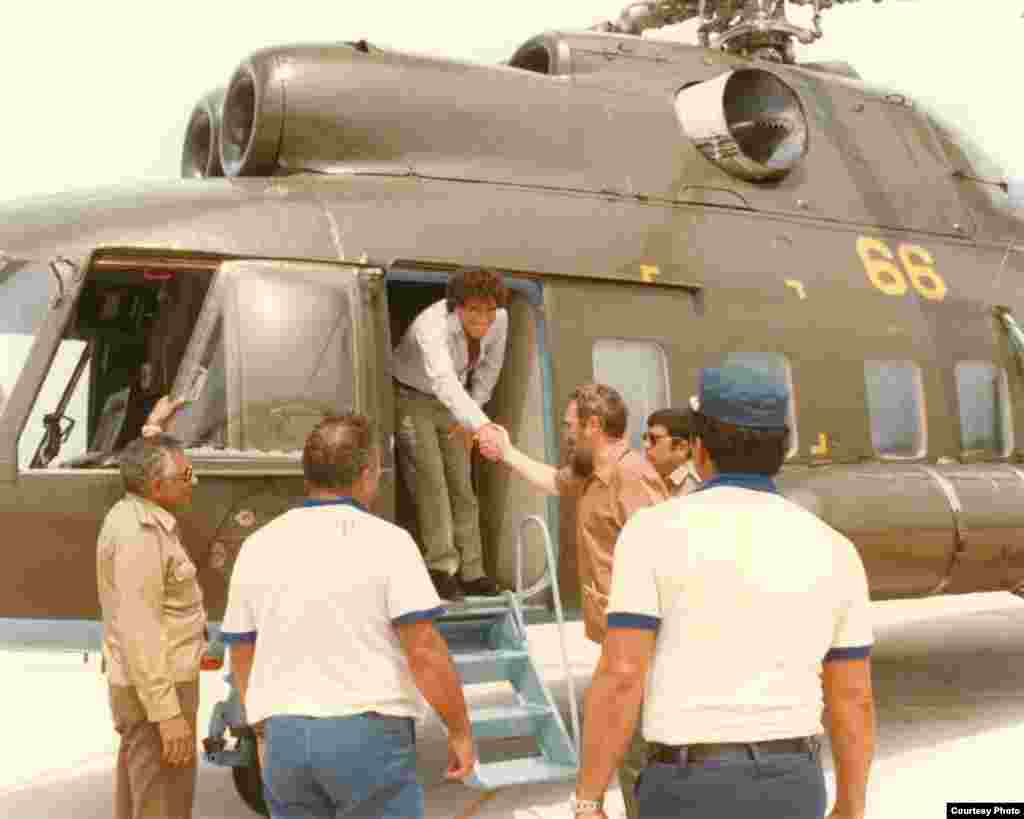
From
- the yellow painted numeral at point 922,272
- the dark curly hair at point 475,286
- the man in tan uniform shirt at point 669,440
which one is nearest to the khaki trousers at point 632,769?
the man in tan uniform shirt at point 669,440

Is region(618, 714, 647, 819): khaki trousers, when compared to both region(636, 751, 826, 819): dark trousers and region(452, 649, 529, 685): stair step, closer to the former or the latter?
region(452, 649, 529, 685): stair step

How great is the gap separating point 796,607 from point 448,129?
4774 mm

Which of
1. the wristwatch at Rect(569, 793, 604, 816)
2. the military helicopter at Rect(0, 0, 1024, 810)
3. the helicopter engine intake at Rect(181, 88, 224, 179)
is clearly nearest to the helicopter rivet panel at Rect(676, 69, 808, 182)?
the military helicopter at Rect(0, 0, 1024, 810)

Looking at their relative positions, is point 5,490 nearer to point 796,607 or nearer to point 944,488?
point 796,607

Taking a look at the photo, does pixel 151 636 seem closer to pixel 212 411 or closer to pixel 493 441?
pixel 212 411

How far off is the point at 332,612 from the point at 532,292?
3625 millimetres

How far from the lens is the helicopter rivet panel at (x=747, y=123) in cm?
762

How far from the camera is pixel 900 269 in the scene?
799 centimetres

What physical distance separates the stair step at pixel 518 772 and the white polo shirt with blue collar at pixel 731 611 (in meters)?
2.47

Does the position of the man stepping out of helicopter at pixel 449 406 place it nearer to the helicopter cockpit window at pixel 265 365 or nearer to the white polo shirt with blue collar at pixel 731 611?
the helicopter cockpit window at pixel 265 365

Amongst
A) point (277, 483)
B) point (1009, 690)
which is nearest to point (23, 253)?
point (277, 483)

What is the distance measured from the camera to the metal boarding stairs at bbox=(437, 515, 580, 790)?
5.29 m

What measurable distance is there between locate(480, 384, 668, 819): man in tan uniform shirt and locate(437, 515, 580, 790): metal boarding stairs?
597 mm

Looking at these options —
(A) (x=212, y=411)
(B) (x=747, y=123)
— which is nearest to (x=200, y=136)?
(A) (x=212, y=411)
